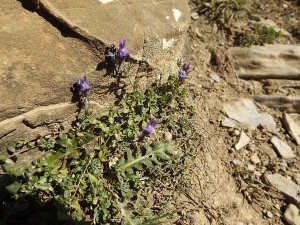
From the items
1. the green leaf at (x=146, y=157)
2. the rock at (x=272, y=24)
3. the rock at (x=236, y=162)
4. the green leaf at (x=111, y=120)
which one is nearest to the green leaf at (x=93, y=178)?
the green leaf at (x=146, y=157)

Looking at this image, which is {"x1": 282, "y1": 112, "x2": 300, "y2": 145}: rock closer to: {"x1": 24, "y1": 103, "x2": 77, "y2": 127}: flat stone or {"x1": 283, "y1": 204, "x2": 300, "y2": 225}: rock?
{"x1": 283, "y1": 204, "x2": 300, "y2": 225}: rock

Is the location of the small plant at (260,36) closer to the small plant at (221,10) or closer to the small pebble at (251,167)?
the small plant at (221,10)

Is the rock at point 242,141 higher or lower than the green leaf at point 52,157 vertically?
lower

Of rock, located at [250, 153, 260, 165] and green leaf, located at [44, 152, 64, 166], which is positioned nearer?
green leaf, located at [44, 152, 64, 166]

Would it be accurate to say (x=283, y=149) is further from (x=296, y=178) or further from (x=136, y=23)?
(x=136, y=23)

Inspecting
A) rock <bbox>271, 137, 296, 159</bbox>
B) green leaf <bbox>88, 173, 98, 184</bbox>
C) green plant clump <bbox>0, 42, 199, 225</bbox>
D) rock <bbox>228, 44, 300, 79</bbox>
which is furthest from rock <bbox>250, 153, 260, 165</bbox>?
green leaf <bbox>88, 173, 98, 184</bbox>
